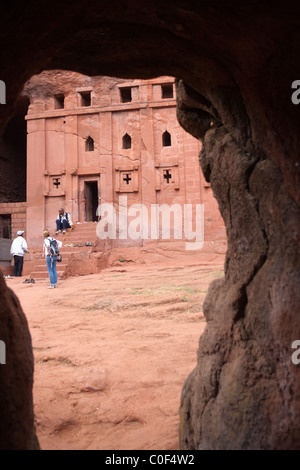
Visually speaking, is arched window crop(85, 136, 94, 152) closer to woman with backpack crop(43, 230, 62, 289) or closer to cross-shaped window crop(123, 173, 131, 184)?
cross-shaped window crop(123, 173, 131, 184)

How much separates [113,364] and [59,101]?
17.2 meters

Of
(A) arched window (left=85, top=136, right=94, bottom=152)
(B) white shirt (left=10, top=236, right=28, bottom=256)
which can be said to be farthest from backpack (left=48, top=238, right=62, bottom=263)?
(A) arched window (left=85, top=136, right=94, bottom=152)

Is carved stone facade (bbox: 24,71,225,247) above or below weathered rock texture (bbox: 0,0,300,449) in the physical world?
above

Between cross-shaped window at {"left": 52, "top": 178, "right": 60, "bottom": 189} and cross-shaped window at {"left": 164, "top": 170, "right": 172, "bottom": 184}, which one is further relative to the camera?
cross-shaped window at {"left": 52, "top": 178, "right": 60, "bottom": 189}

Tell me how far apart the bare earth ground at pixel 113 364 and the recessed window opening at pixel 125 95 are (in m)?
13.0

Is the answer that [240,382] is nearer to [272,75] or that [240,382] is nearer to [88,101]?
[272,75]

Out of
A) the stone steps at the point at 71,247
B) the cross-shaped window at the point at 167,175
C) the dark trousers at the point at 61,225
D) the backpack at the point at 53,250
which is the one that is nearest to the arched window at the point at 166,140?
the cross-shaped window at the point at 167,175

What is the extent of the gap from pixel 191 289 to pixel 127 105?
39.4 ft

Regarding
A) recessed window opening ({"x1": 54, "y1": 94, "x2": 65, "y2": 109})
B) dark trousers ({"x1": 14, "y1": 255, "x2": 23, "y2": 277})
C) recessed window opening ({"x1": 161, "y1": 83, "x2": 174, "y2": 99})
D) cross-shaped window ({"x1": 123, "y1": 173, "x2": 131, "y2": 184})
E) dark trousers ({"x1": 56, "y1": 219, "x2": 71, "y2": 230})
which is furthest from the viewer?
recessed window opening ({"x1": 54, "y1": 94, "x2": 65, "y2": 109})

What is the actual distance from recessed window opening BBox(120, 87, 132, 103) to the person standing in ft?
30.3

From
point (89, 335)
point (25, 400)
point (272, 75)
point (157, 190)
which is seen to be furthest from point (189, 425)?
point (157, 190)

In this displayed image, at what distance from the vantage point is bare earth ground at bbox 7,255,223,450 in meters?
3.26

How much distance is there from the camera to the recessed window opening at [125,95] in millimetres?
17873

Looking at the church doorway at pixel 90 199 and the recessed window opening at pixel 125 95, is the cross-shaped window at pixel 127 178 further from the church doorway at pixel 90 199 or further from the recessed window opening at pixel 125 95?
the recessed window opening at pixel 125 95
